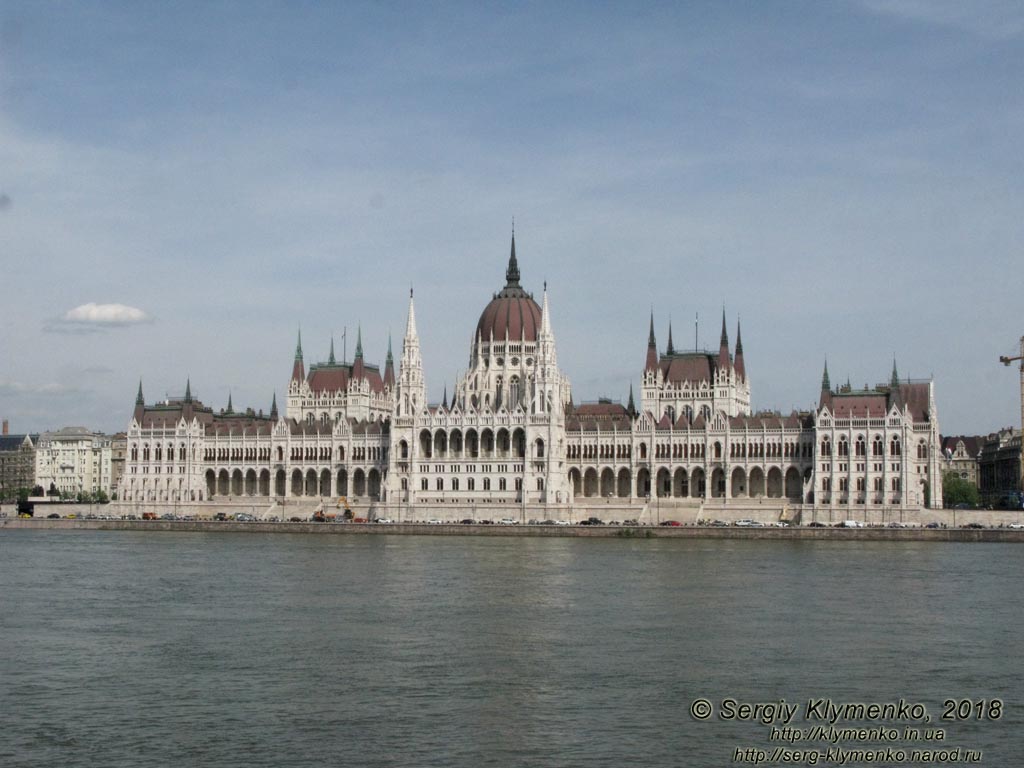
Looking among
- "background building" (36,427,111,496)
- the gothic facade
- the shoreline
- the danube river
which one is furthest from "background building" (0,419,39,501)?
the danube river

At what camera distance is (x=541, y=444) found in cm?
12825

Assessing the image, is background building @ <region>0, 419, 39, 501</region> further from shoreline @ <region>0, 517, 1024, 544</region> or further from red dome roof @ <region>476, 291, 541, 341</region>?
red dome roof @ <region>476, 291, 541, 341</region>

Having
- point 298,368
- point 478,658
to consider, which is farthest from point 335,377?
point 478,658

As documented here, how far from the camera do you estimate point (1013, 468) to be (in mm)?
155500

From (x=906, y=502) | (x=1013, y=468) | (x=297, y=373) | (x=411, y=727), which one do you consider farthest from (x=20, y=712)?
(x=1013, y=468)

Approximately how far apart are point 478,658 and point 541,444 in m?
84.7

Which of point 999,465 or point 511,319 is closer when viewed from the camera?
point 511,319

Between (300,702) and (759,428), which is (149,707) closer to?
(300,702)

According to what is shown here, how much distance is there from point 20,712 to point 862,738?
62.2 ft

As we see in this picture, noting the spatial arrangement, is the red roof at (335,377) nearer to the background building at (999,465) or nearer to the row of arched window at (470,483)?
the row of arched window at (470,483)

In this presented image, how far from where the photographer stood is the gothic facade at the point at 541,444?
121750mm

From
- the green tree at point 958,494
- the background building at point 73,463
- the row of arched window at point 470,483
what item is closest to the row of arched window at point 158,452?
the row of arched window at point 470,483

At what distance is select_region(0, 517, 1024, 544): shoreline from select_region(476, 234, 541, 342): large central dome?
83.9ft

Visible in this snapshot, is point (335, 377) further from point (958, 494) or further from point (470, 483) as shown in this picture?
point (958, 494)
